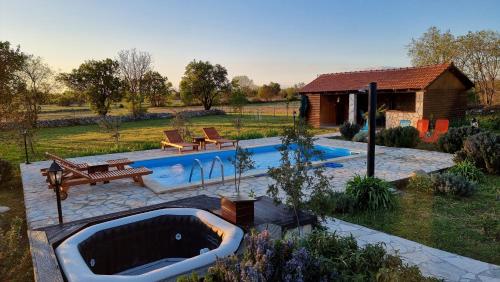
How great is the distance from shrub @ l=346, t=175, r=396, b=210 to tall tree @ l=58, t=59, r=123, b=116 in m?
29.8

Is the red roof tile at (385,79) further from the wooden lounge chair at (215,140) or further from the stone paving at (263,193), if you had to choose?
the wooden lounge chair at (215,140)

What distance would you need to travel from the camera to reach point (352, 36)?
78.2 ft

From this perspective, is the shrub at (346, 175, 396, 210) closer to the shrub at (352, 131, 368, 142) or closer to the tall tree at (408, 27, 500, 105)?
the shrub at (352, 131, 368, 142)

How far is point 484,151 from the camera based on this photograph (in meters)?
8.69

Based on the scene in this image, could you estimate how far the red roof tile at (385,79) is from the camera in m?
17.6

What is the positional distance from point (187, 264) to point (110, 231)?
1.62 metres

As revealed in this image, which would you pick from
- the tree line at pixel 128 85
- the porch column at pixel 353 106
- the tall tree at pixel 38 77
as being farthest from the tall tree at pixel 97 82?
the porch column at pixel 353 106

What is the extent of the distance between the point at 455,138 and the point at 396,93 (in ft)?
30.1

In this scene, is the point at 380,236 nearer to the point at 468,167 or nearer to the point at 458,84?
the point at 468,167

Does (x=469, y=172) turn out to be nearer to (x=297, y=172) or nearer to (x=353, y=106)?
(x=297, y=172)

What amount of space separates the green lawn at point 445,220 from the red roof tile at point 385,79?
38.1 feet

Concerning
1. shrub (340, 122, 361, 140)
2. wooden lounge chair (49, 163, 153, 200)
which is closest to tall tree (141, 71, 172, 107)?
shrub (340, 122, 361, 140)

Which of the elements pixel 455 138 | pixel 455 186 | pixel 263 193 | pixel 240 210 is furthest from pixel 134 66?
pixel 240 210

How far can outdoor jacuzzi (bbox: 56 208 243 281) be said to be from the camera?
13.5 ft
